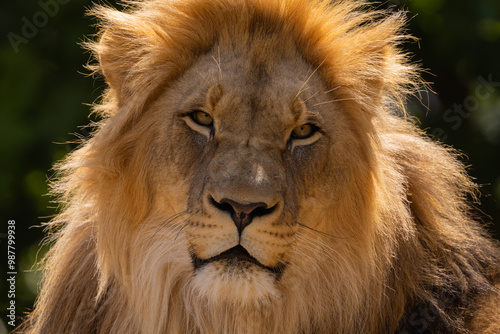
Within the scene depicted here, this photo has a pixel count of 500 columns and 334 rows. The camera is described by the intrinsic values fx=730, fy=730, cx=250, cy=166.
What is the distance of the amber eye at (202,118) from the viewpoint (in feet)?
9.51

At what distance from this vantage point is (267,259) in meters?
2.64

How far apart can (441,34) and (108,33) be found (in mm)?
2615

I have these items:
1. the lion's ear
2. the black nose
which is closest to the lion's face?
the black nose

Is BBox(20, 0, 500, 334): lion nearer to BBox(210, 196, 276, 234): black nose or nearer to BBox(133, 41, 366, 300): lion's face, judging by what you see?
BBox(133, 41, 366, 300): lion's face

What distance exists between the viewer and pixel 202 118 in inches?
114

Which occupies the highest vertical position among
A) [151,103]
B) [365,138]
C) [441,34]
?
[441,34]

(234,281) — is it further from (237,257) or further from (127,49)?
(127,49)

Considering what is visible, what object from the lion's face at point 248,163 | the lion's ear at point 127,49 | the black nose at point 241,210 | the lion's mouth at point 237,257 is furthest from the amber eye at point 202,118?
the lion's mouth at point 237,257

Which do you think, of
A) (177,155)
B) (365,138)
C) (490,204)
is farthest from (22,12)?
(490,204)

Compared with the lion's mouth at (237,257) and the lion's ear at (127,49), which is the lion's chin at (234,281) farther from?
the lion's ear at (127,49)

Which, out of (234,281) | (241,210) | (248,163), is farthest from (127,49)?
(234,281)

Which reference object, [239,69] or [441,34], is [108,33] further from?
[441,34]

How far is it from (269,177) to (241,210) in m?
0.20

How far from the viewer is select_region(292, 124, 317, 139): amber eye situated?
290 centimetres
